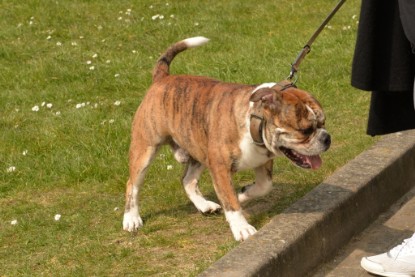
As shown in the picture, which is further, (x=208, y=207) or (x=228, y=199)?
(x=208, y=207)

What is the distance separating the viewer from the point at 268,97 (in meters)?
5.02

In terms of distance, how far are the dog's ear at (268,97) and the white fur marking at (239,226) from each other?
64cm

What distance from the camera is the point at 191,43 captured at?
6.11 meters

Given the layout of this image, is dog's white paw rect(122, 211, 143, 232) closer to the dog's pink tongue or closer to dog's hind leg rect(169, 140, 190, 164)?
dog's hind leg rect(169, 140, 190, 164)

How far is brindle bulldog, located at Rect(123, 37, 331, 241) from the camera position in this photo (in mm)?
5059

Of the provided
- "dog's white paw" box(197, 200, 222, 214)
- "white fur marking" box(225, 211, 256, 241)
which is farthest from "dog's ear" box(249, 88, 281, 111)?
"dog's white paw" box(197, 200, 222, 214)

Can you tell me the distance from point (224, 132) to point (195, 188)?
71 cm

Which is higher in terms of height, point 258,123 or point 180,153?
point 258,123

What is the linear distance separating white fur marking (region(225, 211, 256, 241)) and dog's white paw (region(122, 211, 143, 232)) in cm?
59

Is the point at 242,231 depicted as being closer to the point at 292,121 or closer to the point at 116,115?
the point at 292,121

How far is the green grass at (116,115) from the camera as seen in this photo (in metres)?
5.38

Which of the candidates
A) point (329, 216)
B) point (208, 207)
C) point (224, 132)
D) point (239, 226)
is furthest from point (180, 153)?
point (329, 216)

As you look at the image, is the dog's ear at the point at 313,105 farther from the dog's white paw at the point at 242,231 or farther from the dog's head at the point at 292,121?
the dog's white paw at the point at 242,231

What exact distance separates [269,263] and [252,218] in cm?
Answer: 101
